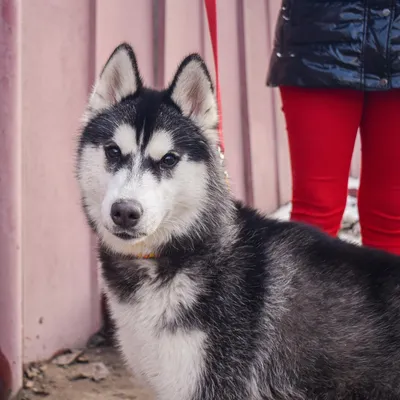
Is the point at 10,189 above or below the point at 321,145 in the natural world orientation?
below

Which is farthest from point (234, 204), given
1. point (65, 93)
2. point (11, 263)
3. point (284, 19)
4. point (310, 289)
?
point (65, 93)

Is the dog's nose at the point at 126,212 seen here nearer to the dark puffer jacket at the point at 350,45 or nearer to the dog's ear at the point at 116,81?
the dog's ear at the point at 116,81

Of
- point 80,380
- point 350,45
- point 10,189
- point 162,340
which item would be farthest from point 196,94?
point 80,380

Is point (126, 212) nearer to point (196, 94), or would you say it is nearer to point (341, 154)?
point (196, 94)

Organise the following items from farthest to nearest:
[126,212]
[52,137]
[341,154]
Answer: [52,137] < [341,154] < [126,212]

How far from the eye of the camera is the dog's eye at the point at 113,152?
6.02 ft

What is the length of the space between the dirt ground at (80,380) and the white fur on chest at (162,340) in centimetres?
87

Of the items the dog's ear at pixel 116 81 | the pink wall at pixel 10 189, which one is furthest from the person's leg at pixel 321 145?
the pink wall at pixel 10 189

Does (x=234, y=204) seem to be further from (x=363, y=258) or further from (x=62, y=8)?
(x=62, y=8)

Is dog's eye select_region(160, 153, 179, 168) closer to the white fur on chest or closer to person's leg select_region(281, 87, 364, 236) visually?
the white fur on chest

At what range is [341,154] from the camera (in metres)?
2.33

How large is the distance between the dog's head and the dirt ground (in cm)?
112

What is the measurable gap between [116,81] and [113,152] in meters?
0.30

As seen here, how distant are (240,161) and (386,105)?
1.97 metres
